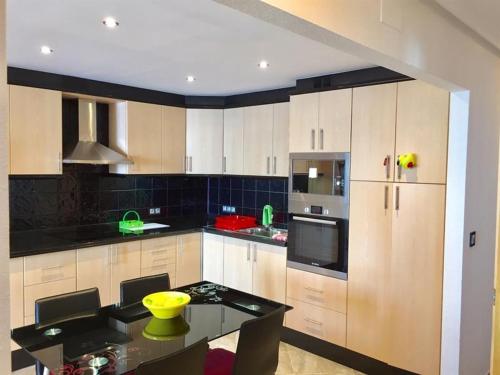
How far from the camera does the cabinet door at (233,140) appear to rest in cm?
426

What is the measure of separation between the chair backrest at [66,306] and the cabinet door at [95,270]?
3.45 ft

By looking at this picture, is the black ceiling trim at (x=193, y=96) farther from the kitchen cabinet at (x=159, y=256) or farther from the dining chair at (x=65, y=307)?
the dining chair at (x=65, y=307)

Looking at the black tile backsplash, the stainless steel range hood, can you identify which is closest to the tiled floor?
the black tile backsplash

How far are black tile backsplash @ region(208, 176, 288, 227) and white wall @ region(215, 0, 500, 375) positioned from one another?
1.87m

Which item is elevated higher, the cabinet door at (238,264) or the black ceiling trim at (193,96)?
the black ceiling trim at (193,96)

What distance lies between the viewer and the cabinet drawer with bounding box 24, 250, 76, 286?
3.04 m

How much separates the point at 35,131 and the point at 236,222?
2.03 meters

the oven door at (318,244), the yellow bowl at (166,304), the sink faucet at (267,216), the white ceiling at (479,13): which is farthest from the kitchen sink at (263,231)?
the white ceiling at (479,13)

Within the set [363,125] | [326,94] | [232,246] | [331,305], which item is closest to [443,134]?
[363,125]

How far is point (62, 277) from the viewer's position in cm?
322

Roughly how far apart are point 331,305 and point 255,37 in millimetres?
2118

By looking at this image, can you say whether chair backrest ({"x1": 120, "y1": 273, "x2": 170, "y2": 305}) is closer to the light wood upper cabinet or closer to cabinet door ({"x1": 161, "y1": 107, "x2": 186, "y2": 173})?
the light wood upper cabinet

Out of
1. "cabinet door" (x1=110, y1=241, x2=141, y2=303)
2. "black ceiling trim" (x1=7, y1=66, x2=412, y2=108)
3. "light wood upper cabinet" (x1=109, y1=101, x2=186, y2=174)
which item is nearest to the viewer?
"black ceiling trim" (x1=7, y1=66, x2=412, y2=108)

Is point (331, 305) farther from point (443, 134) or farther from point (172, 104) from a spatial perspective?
point (172, 104)
